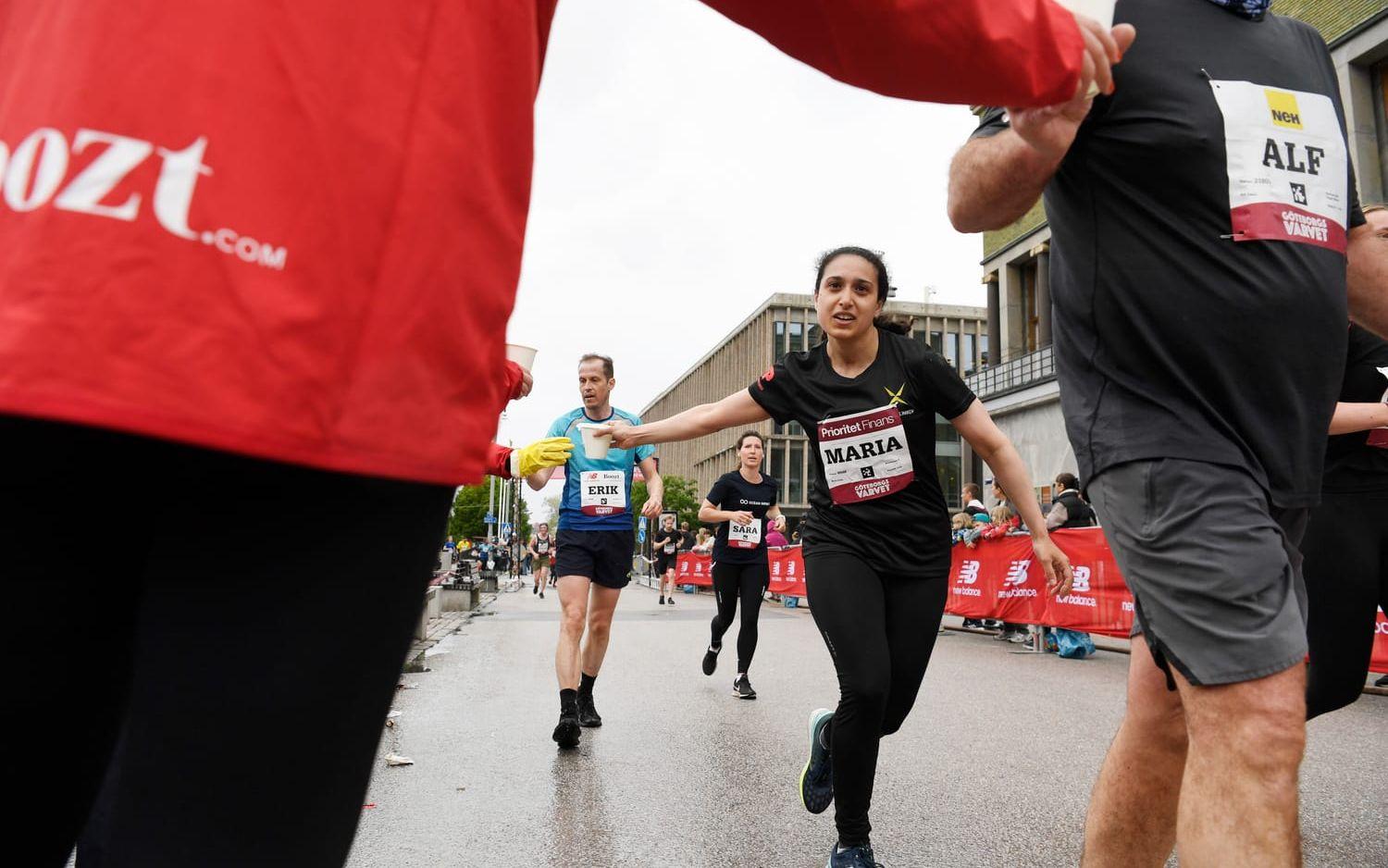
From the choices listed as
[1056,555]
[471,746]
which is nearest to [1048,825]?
[1056,555]

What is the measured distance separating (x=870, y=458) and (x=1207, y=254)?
192 centimetres

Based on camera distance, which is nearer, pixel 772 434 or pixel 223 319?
pixel 223 319

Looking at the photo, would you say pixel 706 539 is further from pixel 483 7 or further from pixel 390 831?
pixel 483 7

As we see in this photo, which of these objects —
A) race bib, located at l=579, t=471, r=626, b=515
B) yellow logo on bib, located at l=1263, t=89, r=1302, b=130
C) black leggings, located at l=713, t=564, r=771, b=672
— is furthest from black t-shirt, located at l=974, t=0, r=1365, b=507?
black leggings, located at l=713, t=564, r=771, b=672

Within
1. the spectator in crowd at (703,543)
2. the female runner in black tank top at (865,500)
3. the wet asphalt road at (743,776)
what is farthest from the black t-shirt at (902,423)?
the spectator in crowd at (703,543)

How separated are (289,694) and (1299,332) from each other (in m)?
2.06

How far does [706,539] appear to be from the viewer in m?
33.4

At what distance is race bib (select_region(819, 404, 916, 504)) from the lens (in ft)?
12.8

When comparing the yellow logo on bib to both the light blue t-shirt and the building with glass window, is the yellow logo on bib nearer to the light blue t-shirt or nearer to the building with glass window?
the light blue t-shirt

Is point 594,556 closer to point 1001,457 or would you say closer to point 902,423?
point 902,423

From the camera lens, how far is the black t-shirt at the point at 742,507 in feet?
28.4

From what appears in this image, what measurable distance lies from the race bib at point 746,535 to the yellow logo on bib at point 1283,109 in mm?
6607

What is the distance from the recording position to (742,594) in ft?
28.4

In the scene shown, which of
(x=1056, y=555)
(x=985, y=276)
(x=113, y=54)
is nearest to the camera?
(x=113, y=54)
